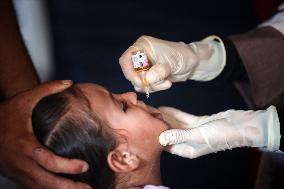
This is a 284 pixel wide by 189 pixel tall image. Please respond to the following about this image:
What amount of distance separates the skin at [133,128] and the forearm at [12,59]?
18cm

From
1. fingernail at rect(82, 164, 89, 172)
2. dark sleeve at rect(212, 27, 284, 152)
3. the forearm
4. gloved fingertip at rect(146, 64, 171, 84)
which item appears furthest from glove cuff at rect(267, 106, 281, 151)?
the forearm

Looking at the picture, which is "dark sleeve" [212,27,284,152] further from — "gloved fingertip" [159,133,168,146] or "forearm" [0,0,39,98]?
"forearm" [0,0,39,98]

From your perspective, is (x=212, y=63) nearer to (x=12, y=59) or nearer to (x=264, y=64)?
(x=264, y=64)

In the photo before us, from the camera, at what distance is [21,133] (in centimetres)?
67

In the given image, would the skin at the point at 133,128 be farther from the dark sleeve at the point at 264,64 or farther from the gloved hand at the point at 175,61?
the dark sleeve at the point at 264,64

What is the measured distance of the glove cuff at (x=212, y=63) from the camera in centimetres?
90

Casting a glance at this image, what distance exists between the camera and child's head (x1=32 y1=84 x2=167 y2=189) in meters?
0.65

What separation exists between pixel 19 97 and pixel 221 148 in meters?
0.44

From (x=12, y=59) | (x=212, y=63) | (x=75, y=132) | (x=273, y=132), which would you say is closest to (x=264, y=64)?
(x=212, y=63)

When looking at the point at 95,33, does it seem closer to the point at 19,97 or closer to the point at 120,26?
the point at 120,26

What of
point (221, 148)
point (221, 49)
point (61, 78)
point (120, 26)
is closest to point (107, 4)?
point (120, 26)

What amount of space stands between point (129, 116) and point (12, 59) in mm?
328

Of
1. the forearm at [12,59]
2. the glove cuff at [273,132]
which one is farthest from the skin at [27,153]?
the glove cuff at [273,132]

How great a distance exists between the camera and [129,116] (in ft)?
2.38
